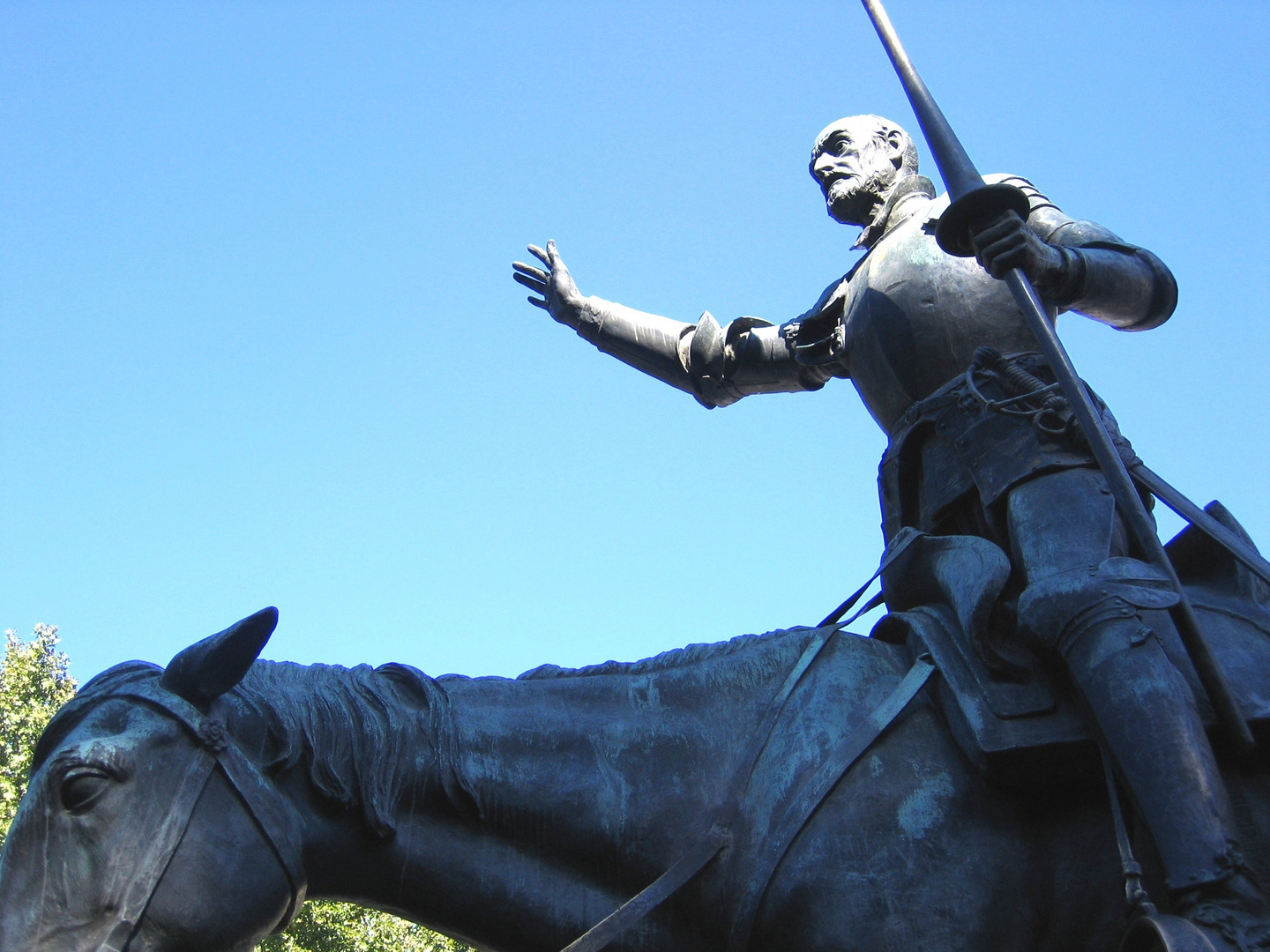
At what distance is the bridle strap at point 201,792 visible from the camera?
3.04 metres

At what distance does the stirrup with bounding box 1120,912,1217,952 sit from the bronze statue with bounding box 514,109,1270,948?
11 centimetres

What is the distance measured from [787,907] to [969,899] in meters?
0.44

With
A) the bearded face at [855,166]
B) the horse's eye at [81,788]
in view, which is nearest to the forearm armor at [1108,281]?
the bearded face at [855,166]

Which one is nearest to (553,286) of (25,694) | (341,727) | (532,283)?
(532,283)

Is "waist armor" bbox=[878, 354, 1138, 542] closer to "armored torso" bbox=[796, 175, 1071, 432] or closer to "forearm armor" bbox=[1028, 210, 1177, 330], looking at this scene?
"armored torso" bbox=[796, 175, 1071, 432]

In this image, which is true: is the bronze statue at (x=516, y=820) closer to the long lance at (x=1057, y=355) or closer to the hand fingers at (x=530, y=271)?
the long lance at (x=1057, y=355)

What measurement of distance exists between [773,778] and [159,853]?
1.44 metres

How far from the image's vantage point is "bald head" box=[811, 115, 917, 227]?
5523 millimetres

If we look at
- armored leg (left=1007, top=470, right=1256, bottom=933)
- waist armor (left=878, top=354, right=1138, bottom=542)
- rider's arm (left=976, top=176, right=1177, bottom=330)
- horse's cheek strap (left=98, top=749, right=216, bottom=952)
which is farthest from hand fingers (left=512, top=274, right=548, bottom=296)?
horse's cheek strap (left=98, top=749, right=216, bottom=952)

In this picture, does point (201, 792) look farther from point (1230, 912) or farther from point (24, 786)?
point (24, 786)

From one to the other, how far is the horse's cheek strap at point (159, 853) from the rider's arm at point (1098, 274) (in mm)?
2685

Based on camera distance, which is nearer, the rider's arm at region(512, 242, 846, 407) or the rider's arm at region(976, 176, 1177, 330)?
the rider's arm at region(976, 176, 1177, 330)

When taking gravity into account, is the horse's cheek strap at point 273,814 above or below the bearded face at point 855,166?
below

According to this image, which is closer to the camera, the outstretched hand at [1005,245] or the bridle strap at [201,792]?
Answer: the bridle strap at [201,792]
